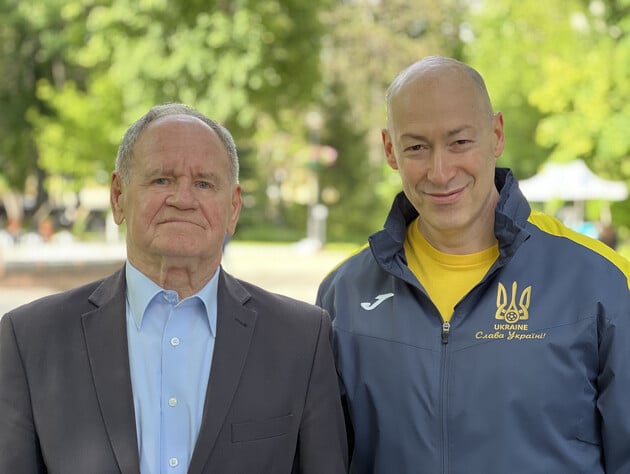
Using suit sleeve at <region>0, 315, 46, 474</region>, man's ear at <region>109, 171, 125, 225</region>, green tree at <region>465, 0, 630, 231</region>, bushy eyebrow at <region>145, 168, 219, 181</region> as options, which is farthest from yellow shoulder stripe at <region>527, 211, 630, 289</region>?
green tree at <region>465, 0, 630, 231</region>

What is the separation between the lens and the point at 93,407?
261 cm

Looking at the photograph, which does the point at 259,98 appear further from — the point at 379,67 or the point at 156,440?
the point at 156,440

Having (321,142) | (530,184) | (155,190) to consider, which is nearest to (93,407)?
(155,190)

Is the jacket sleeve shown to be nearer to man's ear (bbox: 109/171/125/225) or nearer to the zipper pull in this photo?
the zipper pull

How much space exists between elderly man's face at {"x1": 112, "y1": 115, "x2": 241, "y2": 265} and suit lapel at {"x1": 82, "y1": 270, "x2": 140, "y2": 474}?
15 cm

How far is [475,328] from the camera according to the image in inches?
117

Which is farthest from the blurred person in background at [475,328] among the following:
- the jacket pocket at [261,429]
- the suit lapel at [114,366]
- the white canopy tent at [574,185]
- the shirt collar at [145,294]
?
the white canopy tent at [574,185]

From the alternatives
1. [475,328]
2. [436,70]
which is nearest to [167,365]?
[475,328]

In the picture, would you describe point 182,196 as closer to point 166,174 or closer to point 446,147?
point 166,174

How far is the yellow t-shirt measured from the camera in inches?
120

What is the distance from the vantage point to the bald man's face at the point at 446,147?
9.77ft

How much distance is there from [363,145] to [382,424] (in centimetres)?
4221

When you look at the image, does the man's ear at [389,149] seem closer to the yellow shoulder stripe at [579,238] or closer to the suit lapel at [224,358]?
the yellow shoulder stripe at [579,238]

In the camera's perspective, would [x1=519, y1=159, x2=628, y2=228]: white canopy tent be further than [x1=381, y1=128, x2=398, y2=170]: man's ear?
Yes
